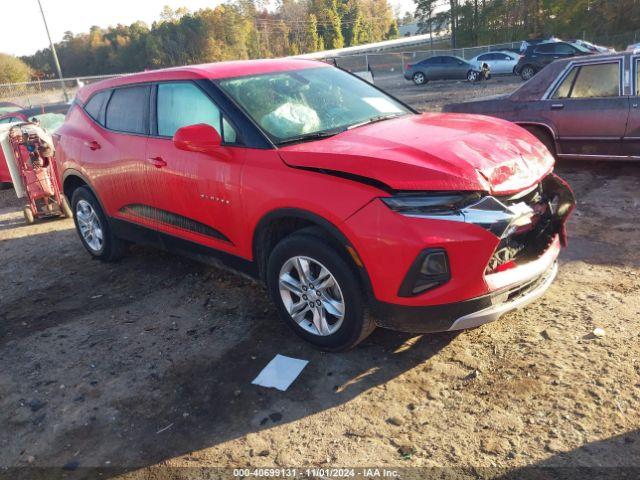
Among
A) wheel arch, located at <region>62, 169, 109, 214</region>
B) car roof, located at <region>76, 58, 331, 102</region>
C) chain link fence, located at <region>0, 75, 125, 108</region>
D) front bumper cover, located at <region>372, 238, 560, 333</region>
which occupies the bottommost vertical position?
front bumper cover, located at <region>372, 238, 560, 333</region>

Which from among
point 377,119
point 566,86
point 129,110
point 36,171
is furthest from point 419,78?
point 377,119

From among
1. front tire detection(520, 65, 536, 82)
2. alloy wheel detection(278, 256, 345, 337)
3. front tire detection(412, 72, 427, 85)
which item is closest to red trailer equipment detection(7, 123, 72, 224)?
alloy wheel detection(278, 256, 345, 337)

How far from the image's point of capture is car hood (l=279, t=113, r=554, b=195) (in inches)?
112

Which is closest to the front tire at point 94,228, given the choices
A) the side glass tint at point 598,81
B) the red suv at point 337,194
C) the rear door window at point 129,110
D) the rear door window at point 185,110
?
the red suv at point 337,194

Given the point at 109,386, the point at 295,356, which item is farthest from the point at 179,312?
the point at 295,356

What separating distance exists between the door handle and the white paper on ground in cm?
183

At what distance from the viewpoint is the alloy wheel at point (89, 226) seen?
5.52m

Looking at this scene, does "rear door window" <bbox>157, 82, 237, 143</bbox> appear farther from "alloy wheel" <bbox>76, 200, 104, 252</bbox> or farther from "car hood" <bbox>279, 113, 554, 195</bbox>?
"alloy wheel" <bbox>76, 200, 104, 252</bbox>

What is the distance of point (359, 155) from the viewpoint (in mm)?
3021

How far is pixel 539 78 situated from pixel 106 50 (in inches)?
3732

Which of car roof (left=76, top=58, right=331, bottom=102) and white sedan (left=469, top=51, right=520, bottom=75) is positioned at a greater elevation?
car roof (left=76, top=58, right=331, bottom=102)

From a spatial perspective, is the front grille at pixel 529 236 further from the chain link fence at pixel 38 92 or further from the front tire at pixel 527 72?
the chain link fence at pixel 38 92

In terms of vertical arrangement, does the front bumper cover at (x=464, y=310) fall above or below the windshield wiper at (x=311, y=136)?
below

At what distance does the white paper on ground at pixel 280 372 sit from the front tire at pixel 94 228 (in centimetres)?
280
